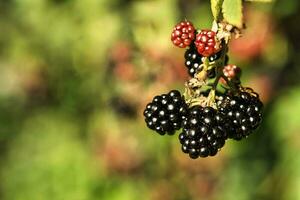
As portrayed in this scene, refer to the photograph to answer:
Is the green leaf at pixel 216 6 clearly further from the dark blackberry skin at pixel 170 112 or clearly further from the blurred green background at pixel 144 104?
the blurred green background at pixel 144 104

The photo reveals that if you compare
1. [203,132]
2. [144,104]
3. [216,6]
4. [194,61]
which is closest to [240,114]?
[203,132]

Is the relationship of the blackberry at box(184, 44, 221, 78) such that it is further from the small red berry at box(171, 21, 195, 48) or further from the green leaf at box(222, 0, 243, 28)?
the green leaf at box(222, 0, 243, 28)

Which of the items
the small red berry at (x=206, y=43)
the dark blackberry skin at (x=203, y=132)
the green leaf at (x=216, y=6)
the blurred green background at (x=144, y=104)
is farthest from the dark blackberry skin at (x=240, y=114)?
the blurred green background at (x=144, y=104)

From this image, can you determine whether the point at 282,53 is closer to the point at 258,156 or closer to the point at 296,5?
the point at 296,5

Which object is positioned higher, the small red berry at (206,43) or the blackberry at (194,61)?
the small red berry at (206,43)

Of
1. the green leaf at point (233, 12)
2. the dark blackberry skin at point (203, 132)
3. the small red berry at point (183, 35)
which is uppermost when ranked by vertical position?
the green leaf at point (233, 12)

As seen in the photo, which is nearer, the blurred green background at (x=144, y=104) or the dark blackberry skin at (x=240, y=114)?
the dark blackberry skin at (x=240, y=114)
